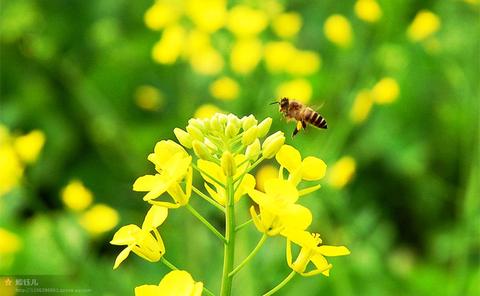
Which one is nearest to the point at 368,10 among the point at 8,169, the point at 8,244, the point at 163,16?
the point at 163,16

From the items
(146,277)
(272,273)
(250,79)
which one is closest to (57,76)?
(250,79)

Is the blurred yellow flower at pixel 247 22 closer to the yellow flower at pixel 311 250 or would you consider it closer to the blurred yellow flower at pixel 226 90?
the blurred yellow flower at pixel 226 90

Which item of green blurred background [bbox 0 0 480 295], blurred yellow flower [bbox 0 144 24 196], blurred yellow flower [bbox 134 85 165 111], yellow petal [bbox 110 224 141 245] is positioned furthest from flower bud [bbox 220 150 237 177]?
blurred yellow flower [bbox 134 85 165 111]

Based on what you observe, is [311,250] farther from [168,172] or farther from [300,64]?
[300,64]

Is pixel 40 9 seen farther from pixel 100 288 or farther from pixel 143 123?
pixel 100 288

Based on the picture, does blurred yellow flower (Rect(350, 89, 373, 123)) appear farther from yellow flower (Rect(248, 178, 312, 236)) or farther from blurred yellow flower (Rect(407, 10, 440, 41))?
yellow flower (Rect(248, 178, 312, 236))

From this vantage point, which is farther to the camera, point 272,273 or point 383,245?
point 383,245
